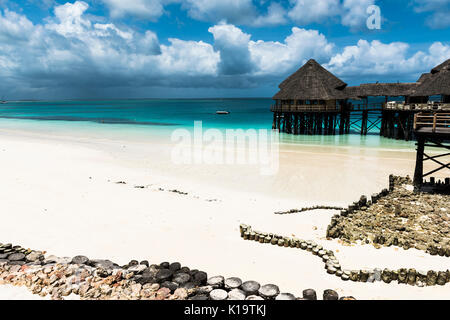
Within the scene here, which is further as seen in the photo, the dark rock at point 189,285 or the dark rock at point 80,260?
the dark rock at point 80,260

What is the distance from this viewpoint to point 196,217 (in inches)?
378

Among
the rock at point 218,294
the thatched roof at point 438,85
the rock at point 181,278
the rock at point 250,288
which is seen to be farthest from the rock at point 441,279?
the thatched roof at point 438,85

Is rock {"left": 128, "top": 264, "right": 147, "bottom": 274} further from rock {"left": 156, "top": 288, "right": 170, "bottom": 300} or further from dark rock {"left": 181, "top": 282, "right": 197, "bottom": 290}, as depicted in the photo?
dark rock {"left": 181, "top": 282, "right": 197, "bottom": 290}

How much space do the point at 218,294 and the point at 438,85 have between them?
31.2 m

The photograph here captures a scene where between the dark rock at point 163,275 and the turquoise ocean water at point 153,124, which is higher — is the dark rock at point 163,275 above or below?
below

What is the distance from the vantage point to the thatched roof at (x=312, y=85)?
35625 millimetres

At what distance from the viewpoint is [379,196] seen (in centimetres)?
1102

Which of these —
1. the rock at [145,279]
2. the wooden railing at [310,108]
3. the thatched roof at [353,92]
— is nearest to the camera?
the rock at [145,279]

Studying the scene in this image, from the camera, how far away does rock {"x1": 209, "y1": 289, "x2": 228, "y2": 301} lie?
17.0 feet

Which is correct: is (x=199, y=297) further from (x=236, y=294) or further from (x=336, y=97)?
(x=336, y=97)

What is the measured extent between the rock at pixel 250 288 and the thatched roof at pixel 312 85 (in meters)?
32.7

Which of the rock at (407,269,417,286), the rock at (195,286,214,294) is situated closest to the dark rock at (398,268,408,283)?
the rock at (407,269,417,286)

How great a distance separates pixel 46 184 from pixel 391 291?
12247mm

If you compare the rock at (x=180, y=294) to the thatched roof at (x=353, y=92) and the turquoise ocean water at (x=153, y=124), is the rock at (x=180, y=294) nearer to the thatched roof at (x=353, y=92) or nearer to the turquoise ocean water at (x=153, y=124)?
the turquoise ocean water at (x=153, y=124)
